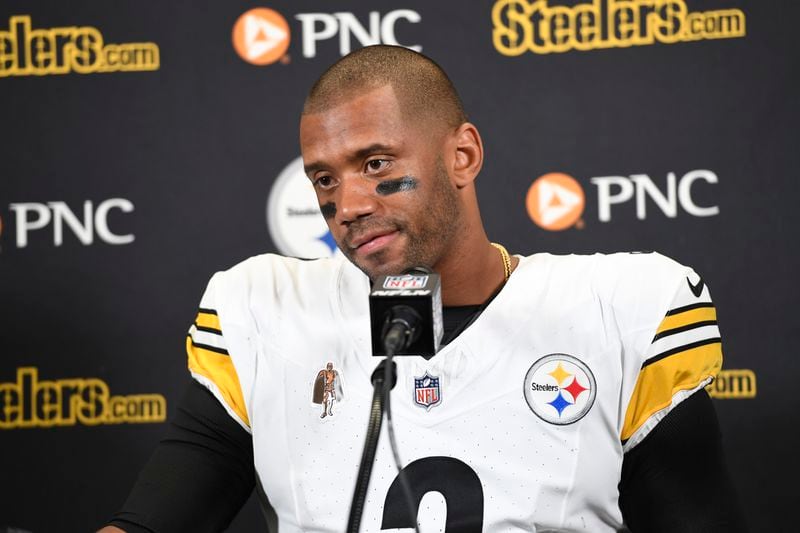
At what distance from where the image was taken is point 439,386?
147 cm

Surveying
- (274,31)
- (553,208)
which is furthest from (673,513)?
(274,31)

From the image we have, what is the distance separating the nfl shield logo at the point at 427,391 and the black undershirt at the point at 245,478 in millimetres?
79

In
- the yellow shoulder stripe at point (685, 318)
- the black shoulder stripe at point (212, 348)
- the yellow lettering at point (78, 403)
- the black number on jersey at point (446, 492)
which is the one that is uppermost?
the yellow shoulder stripe at point (685, 318)

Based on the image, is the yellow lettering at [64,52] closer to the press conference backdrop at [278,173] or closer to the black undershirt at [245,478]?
the press conference backdrop at [278,173]

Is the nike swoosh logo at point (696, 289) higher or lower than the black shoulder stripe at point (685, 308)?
higher

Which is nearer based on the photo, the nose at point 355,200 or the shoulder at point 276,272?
the nose at point 355,200

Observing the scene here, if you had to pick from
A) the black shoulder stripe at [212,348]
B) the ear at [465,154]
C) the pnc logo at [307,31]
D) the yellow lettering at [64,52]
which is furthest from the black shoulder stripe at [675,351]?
the yellow lettering at [64,52]

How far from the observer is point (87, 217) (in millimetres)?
2281

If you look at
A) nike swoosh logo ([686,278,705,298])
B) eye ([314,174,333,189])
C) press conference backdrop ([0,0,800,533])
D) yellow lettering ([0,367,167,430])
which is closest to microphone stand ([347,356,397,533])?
eye ([314,174,333,189])

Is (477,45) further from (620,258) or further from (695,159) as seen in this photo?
(620,258)

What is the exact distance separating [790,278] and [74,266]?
149 cm

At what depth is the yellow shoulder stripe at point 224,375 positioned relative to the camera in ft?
4.97

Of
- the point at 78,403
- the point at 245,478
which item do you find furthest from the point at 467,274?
the point at 78,403

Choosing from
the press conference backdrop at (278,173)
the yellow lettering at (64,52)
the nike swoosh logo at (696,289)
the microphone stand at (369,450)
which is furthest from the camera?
the yellow lettering at (64,52)
